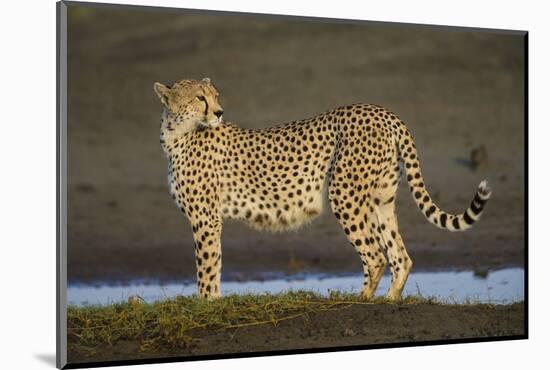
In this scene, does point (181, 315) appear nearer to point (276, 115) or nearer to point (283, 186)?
point (283, 186)

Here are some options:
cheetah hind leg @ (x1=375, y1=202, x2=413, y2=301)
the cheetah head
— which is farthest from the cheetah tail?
the cheetah head

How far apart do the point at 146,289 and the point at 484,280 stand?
2604 millimetres

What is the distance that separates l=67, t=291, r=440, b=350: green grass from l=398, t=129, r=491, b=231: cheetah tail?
1.92 feet

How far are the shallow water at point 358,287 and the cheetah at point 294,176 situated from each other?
1.71 feet

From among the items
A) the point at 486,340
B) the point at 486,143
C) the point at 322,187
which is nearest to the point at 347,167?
the point at 322,187

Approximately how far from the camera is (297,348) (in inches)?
274

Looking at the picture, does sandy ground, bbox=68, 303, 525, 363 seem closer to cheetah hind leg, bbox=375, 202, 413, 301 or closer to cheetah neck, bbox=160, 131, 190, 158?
cheetah hind leg, bbox=375, 202, 413, 301

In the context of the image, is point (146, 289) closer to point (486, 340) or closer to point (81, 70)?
point (486, 340)

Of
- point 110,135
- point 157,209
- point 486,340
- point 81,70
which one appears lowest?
point 486,340

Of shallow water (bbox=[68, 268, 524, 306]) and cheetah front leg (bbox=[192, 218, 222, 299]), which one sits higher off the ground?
cheetah front leg (bbox=[192, 218, 222, 299])

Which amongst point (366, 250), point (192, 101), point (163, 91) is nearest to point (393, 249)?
point (366, 250)

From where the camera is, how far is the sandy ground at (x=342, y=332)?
6.68 metres

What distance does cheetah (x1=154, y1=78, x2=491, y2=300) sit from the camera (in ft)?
23.9

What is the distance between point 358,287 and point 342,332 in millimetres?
1295
